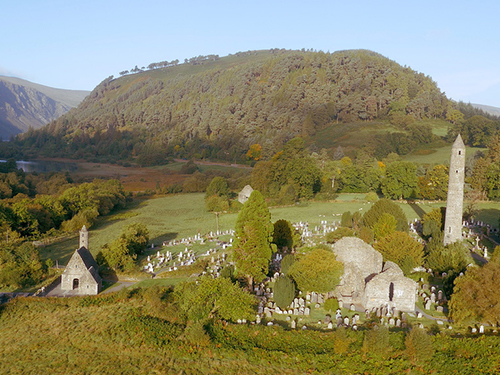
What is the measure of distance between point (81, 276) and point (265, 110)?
134m

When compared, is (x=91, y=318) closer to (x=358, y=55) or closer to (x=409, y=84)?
(x=409, y=84)

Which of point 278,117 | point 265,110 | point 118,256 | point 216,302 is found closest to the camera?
point 216,302

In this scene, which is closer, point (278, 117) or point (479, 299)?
point (479, 299)

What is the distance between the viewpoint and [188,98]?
198750 mm

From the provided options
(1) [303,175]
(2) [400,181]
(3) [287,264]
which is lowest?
(3) [287,264]

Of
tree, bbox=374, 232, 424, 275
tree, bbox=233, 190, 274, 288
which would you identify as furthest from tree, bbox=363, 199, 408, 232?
tree, bbox=233, 190, 274, 288

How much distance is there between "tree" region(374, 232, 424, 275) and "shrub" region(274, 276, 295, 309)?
1019 cm

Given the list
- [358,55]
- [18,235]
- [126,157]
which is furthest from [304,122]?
[18,235]

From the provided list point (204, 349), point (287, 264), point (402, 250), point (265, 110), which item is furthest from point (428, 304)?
point (265, 110)

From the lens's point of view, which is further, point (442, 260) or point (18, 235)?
point (18, 235)

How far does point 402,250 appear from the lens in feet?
109

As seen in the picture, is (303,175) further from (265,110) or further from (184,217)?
(265,110)

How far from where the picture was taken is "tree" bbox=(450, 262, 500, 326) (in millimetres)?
23141

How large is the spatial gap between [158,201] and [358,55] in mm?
120894
